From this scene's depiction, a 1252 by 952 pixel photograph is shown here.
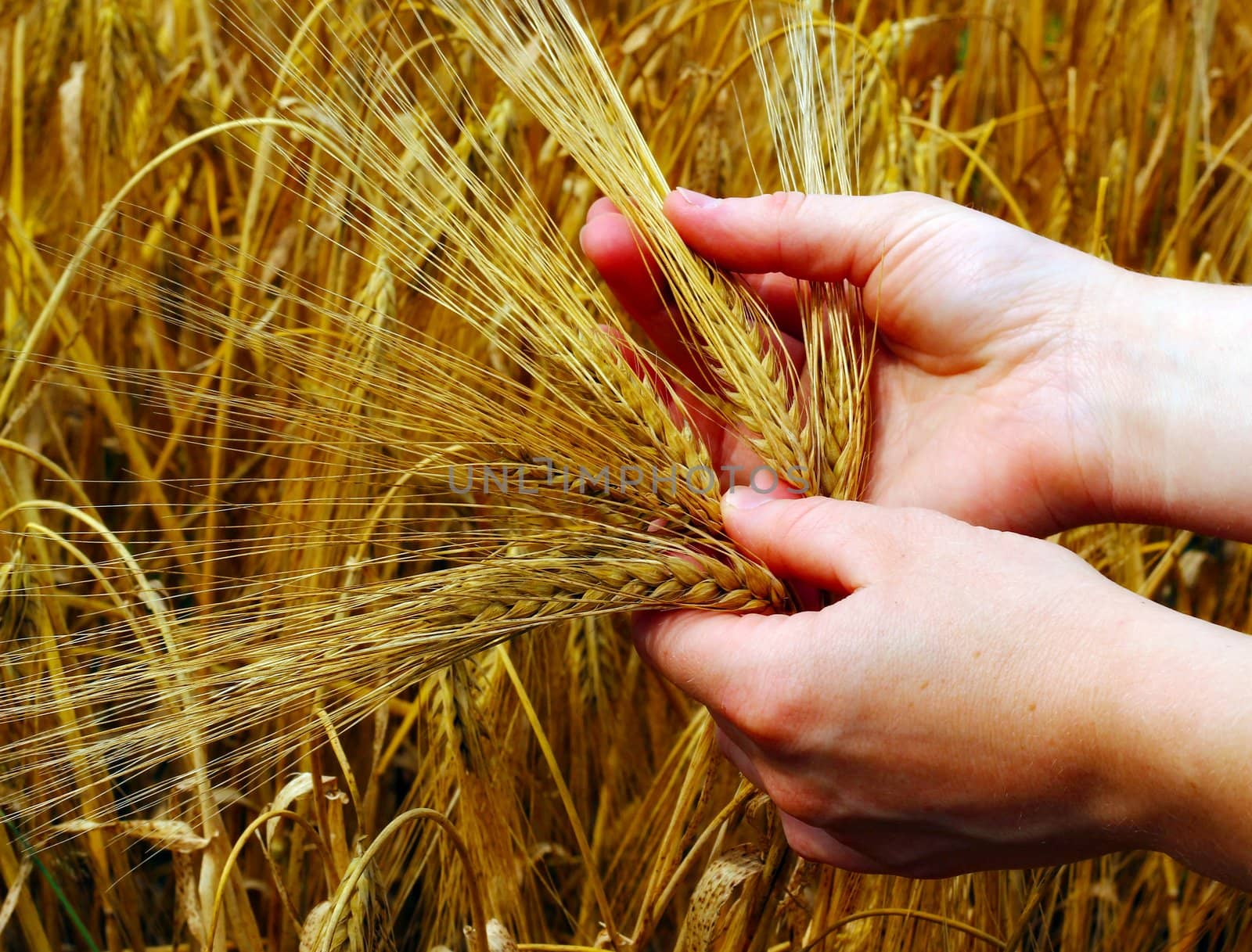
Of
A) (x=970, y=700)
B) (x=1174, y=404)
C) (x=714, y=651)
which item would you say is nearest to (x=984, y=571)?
(x=970, y=700)

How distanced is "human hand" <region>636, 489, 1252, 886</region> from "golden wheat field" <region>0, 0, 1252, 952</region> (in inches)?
2.7

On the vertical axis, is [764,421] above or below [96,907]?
above

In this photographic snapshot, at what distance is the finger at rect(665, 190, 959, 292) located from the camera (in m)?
0.90

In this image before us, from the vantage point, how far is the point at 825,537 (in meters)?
0.73

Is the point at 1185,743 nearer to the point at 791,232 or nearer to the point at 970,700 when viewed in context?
the point at 970,700

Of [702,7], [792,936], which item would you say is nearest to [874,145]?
[702,7]

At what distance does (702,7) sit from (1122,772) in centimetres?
108

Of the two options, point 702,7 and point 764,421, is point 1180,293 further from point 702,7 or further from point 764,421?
point 702,7

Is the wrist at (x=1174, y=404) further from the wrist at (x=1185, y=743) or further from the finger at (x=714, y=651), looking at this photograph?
the finger at (x=714, y=651)

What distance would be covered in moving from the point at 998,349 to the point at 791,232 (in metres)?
0.22

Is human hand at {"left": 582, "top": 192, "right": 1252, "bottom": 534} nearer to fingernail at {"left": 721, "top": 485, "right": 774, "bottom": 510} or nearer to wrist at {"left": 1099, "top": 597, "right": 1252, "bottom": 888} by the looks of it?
fingernail at {"left": 721, "top": 485, "right": 774, "bottom": 510}

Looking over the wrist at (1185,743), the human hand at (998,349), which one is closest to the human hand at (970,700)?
the wrist at (1185,743)

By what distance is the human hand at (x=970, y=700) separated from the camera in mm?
618

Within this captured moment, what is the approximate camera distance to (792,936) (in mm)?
869
